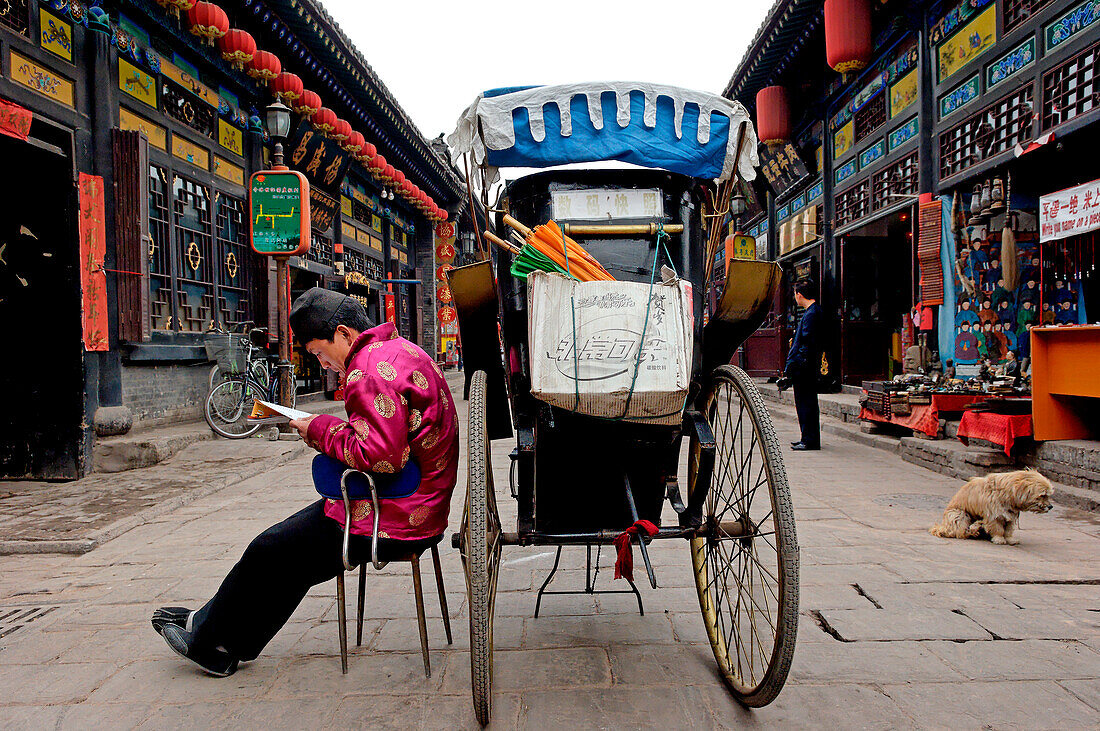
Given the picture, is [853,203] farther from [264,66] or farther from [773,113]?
[264,66]

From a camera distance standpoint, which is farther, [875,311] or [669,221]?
[875,311]

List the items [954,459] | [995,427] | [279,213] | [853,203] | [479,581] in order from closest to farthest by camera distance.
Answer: [479,581], [995,427], [954,459], [279,213], [853,203]

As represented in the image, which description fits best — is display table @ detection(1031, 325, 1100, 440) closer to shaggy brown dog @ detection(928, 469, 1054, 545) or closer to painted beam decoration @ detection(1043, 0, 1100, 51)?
shaggy brown dog @ detection(928, 469, 1054, 545)

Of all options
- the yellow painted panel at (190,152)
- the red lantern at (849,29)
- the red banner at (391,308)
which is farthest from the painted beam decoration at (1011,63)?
the red banner at (391,308)

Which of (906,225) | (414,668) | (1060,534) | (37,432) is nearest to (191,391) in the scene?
(37,432)

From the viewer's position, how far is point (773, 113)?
1286 cm

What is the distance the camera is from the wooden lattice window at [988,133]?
7.19 m

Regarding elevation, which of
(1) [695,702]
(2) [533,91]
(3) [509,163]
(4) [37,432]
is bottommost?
(1) [695,702]

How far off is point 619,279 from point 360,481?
3.91 feet

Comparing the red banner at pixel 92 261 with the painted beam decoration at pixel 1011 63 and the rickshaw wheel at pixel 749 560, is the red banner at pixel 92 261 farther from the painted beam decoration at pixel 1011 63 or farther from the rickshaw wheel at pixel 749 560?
the painted beam decoration at pixel 1011 63

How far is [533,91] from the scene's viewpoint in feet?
8.95

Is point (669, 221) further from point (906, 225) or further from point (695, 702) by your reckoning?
point (906, 225)

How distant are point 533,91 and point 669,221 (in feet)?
2.38

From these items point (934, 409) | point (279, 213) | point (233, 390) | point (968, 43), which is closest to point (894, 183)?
point (968, 43)
